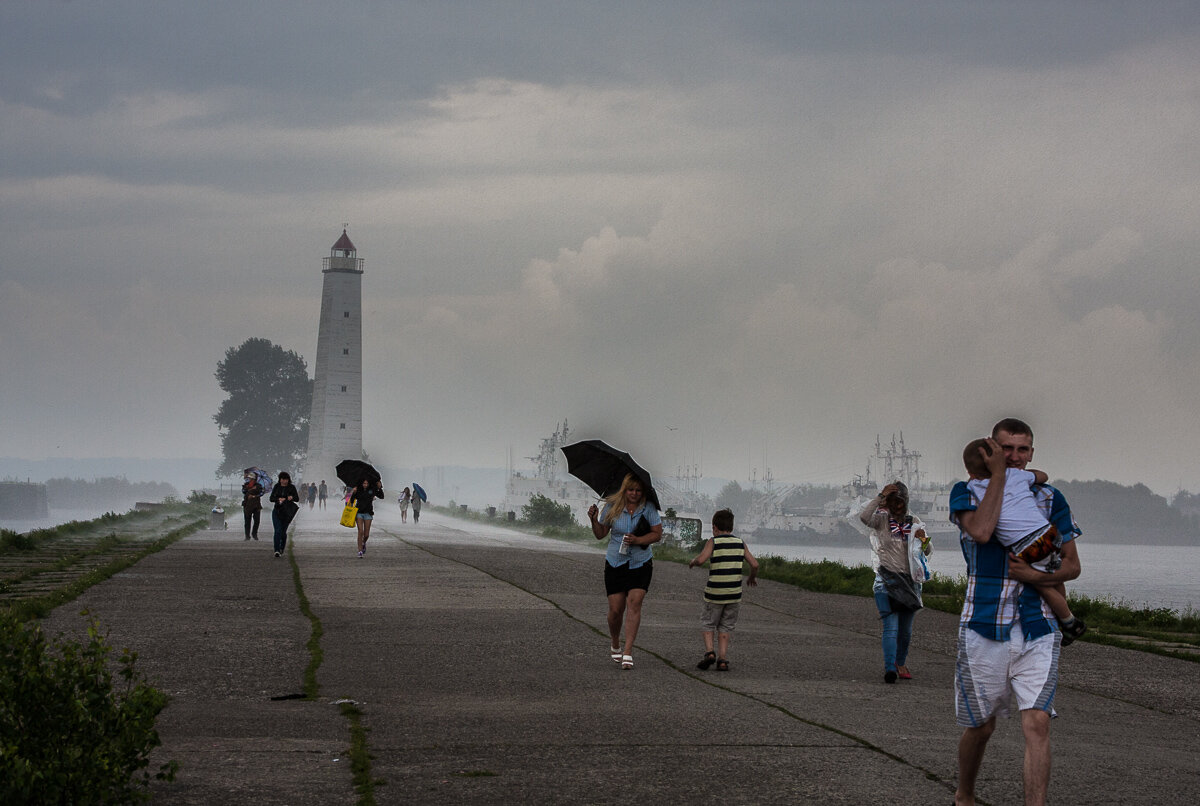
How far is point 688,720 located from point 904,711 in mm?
1934

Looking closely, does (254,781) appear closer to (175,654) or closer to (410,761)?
(410,761)

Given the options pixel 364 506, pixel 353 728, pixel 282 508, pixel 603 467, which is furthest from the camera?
pixel 282 508

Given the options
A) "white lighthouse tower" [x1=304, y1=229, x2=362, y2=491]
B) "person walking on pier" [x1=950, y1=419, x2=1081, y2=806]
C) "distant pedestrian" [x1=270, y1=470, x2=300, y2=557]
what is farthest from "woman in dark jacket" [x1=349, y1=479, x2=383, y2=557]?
"white lighthouse tower" [x1=304, y1=229, x2=362, y2=491]

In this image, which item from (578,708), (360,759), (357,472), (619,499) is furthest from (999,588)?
(357,472)

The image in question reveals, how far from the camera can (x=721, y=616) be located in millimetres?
11430

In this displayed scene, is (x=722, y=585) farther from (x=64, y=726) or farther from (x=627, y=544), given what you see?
(x=64, y=726)

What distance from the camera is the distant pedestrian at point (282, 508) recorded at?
84.0 ft

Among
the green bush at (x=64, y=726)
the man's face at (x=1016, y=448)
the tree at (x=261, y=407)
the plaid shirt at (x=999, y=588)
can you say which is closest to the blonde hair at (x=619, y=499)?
the plaid shirt at (x=999, y=588)

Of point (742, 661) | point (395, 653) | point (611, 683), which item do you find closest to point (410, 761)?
point (611, 683)

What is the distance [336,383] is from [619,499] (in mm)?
91512

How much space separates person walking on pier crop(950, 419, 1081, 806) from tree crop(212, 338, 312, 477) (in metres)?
132

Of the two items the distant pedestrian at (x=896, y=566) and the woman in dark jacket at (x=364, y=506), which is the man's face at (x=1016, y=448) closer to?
the distant pedestrian at (x=896, y=566)

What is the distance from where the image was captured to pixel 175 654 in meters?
11.2

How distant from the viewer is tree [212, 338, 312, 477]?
133375mm
